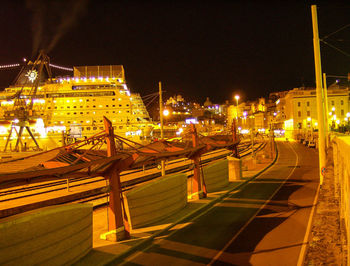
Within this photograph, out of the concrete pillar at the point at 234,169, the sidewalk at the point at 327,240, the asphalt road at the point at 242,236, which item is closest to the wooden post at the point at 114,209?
the asphalt road at the point at 242,236

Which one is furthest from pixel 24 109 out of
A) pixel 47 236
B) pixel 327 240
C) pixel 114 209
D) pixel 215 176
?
pixel 327 240

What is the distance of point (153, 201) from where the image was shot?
9.49m

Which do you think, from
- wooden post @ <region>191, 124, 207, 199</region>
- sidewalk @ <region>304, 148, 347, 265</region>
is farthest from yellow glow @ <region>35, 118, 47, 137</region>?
sidewalk @ <region>304, 148, 347, 265</region>

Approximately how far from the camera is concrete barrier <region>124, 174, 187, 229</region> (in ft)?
29.1

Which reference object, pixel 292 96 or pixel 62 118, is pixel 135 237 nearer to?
pixel 62 118

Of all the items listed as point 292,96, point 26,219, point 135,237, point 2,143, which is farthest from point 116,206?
point 292,96

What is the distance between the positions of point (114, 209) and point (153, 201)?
5.55ft

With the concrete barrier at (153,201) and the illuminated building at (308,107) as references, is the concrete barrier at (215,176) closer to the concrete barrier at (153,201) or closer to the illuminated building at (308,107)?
the concrete barrier at (153,201)

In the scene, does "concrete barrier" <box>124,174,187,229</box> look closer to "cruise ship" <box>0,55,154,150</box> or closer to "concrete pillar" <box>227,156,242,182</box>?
"concrete pillar" <box>227,156,242,182</box>

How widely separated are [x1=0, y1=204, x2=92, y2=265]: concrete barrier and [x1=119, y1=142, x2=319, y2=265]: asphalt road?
138cm

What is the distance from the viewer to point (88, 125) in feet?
200

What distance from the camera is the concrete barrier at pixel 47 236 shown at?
509 centimetres

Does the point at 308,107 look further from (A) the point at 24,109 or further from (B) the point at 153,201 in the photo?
(B) the point at 153,201

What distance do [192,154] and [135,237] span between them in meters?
5.64
